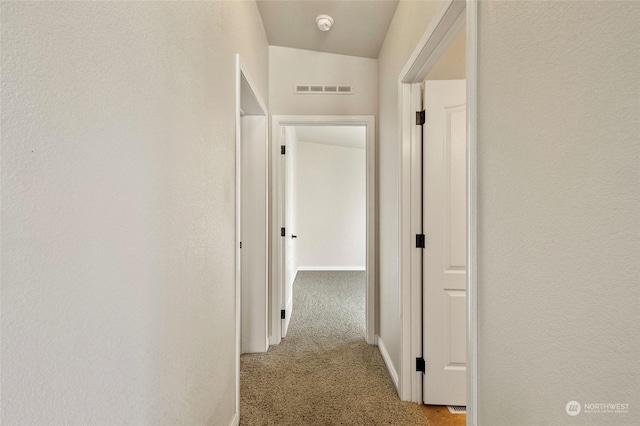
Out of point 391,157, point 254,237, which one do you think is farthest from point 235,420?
point 391,157

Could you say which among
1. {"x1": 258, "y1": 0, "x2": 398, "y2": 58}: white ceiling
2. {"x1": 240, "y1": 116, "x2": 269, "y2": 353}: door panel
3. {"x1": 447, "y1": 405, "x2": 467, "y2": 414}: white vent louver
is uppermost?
{"x1": 258, "y1": 0, "x2": 398, "y2": 58}: white ceiling

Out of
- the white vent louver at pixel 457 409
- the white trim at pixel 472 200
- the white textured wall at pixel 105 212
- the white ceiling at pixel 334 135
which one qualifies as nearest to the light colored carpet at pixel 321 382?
the white vent louver at pixel 457 409

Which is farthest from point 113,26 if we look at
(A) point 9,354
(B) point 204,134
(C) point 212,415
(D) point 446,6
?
(C) point 212,415

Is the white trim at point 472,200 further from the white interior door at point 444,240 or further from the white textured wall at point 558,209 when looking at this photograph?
the white interior door at point 444,240

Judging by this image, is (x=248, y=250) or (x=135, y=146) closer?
(x=135, y=146)

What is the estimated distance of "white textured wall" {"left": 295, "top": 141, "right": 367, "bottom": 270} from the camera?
6.23 metres

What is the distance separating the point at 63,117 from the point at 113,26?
0.92ft

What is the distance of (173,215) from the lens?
3.27 ft

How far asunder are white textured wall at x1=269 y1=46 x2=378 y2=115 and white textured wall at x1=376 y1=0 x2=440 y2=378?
0.50 feet

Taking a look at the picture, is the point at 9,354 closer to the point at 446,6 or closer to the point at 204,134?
the point at 204,134

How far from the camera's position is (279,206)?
9.09 ft

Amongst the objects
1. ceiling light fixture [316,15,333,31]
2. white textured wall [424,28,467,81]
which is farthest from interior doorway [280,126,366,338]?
white textured wall [424,28,467,81]

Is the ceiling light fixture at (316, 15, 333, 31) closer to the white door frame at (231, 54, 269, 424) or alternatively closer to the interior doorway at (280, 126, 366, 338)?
the white door frame at (231, 54, 269, 424)

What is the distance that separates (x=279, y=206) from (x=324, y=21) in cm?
152
